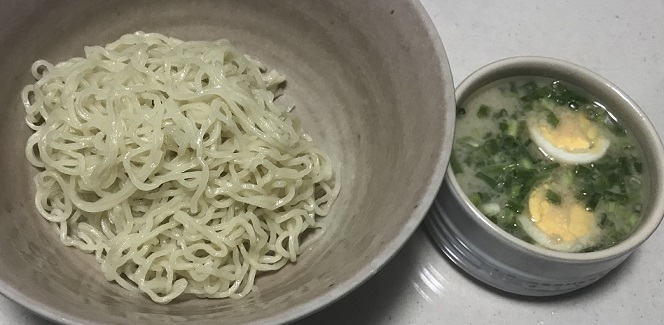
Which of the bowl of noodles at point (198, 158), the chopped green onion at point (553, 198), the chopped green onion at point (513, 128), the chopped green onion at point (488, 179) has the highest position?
the bowl of noodles at point (198, 158)

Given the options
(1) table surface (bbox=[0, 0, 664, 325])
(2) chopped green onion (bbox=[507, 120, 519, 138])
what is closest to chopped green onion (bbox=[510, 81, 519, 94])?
(2) chopped green onion (bbox=[507, 120, 519, 138])

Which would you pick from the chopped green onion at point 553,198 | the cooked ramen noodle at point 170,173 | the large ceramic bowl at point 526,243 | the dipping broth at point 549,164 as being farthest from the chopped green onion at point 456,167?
the cooked ramen noodle at point 170,173

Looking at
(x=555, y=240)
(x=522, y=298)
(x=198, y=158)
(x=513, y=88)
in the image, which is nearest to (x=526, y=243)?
(x=555, y=240)

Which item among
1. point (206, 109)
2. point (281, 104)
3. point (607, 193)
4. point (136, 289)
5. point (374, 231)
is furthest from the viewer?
point (281, 104)

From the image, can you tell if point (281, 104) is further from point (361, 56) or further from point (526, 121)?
point (526, 121)

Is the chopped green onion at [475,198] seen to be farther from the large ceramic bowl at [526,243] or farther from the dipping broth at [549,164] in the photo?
the large ceramic bowl at [526,243]

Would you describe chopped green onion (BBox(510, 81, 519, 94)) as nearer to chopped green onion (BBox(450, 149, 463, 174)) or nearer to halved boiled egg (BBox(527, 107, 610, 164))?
halved boiled egg (BBox(527, 107, 610, 164))

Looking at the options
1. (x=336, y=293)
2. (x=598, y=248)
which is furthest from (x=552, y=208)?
(x=336, y=293)
